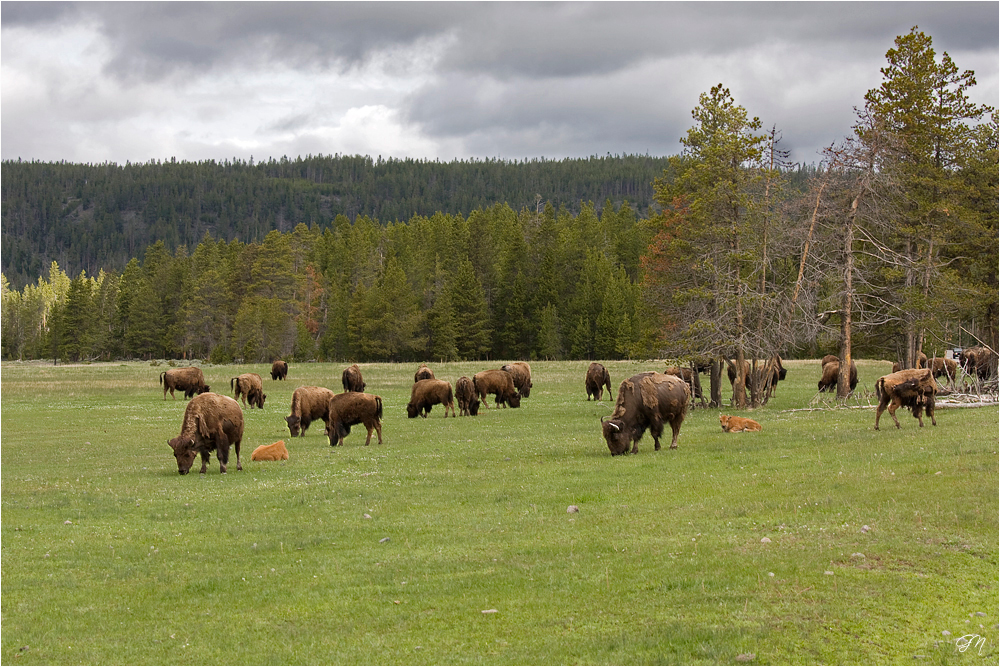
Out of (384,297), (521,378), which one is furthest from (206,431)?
(384,297)

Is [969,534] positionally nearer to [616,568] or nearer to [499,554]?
[616,568]

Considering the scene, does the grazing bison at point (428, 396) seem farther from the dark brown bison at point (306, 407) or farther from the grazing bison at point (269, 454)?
the grazing bison at point (269, 454)

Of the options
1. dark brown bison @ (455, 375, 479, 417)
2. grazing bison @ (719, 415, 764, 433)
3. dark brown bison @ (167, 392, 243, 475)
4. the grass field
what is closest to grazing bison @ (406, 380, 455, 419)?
dark brown bison @ (455, 375, 479, 417)

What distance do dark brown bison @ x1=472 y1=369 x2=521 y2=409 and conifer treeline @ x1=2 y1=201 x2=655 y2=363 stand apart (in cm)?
5465

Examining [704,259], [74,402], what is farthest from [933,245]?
[74,402]

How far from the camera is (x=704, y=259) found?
126ft

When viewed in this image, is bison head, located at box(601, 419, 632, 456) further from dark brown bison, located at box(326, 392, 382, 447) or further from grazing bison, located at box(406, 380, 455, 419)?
grazing bison, located at box(406, 380, 455, 419)

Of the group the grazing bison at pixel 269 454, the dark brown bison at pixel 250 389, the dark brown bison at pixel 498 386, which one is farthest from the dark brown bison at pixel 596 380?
the grazing bison at pixel 269 454

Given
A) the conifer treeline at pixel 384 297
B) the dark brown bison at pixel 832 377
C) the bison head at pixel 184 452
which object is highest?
the conifer treeline at pixel 384 297

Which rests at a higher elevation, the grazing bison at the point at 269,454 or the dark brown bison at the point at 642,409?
the dark brown bison at the point at 642,409

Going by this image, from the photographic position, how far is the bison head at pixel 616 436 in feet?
68.9

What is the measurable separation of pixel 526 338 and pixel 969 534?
9990cm
